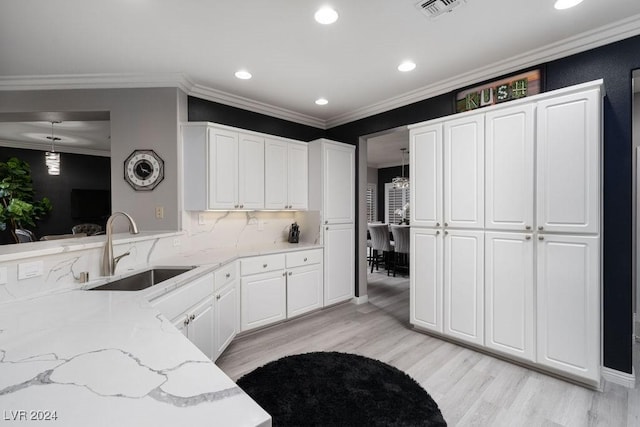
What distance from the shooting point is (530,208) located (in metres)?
2.32

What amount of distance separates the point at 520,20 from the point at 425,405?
109 inches

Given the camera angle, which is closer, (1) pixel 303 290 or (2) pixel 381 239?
(1) pixel 303 290

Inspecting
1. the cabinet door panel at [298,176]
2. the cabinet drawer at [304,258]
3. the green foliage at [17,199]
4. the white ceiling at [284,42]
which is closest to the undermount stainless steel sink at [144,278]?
the cabinet drawer at [304,258]

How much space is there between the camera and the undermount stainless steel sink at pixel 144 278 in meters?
1.98

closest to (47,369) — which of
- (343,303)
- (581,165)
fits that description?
(581,165)

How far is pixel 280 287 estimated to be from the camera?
3334 mm

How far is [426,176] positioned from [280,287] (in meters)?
2.01

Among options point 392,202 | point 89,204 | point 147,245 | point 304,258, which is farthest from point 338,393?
point 89,204

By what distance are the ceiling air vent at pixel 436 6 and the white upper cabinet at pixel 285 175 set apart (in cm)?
213

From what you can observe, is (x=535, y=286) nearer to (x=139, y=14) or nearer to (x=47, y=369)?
(x=47, y=369)

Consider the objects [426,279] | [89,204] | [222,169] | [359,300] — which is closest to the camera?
[426,279]

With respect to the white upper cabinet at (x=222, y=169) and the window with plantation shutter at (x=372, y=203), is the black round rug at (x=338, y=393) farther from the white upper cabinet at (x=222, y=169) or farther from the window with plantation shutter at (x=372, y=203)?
the window with plantation shutter at (x=372, y=203)

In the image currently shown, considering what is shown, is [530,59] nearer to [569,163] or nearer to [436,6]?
[569,163]

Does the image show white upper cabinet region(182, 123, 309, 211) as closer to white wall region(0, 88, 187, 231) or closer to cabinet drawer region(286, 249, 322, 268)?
white wall region(0, 88, 187, 231)
